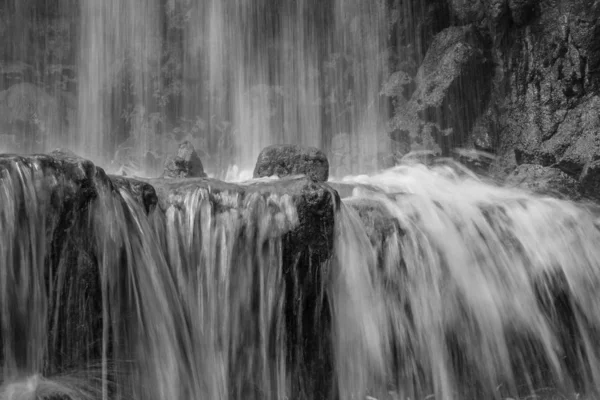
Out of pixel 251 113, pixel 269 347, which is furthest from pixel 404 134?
pixel 269 347

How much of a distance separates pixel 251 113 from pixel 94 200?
485 inches

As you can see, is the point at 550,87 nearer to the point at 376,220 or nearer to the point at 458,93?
the point at 458,93

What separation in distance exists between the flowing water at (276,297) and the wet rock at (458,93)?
444 cm

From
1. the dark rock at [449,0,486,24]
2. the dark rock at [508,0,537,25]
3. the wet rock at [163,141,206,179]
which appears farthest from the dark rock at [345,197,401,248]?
the dark rock at [449,0,486,24]

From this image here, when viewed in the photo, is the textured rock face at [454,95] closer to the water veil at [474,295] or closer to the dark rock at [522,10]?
the dark rock at [522,10]

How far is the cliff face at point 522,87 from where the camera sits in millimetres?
9938

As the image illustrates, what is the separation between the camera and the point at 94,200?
4.49 m

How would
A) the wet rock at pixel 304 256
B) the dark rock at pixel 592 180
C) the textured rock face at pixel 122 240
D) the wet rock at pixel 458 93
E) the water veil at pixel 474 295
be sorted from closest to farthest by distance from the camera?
1. the textured rock face at pixel 122 240
2. the wet rock at pixel 304 256
3. the water veil at pixel 474 295
4. the dark rock at pixel 592 180
5. the wet rock at pixel 458 93

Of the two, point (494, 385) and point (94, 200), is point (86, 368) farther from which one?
point (494, 385)

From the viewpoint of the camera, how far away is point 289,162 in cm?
885

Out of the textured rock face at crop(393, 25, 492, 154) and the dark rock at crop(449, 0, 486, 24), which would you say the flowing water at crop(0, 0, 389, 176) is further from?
the textured rock face at crop(393, 25, 492, 154)

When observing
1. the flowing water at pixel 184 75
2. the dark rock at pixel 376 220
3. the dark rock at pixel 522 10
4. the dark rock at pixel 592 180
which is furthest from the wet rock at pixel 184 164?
the dark rock at pixel 522 10

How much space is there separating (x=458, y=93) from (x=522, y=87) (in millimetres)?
1309

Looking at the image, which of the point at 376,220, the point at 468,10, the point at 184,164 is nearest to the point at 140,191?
the point at 376,220
